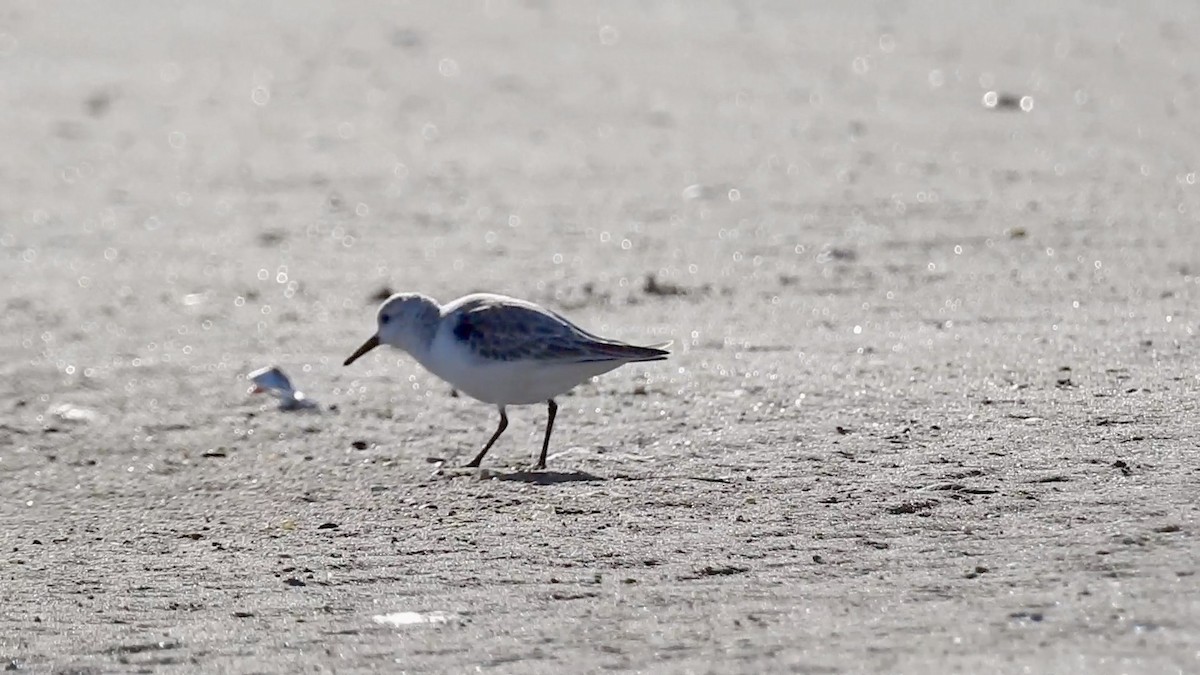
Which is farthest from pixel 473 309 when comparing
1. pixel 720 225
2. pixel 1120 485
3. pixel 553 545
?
pixel 720 225

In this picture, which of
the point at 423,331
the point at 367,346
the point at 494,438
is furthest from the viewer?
the point at 367,346

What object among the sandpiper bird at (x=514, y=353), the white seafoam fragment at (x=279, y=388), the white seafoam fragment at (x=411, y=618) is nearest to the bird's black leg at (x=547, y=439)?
the sandpiper bird at (x=514, y=353)

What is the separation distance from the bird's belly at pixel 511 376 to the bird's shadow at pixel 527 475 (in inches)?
9.5

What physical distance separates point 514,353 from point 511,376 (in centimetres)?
7

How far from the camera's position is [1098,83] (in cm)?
1199

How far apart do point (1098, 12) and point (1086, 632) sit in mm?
10856

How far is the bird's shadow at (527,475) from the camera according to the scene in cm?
578

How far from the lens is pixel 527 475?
5898mm

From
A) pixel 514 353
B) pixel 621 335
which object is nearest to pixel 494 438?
pixel 514 353

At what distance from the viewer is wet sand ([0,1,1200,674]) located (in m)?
4.50

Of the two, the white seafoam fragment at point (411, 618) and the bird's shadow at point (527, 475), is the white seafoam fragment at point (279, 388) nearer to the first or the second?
the bird's shadow at point (527, 475)

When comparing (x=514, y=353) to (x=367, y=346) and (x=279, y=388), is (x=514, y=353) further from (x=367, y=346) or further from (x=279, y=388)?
(x=279, y=388)

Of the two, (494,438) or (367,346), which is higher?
(367,346)

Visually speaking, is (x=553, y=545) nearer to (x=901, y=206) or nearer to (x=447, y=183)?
(x=901, y=206)
